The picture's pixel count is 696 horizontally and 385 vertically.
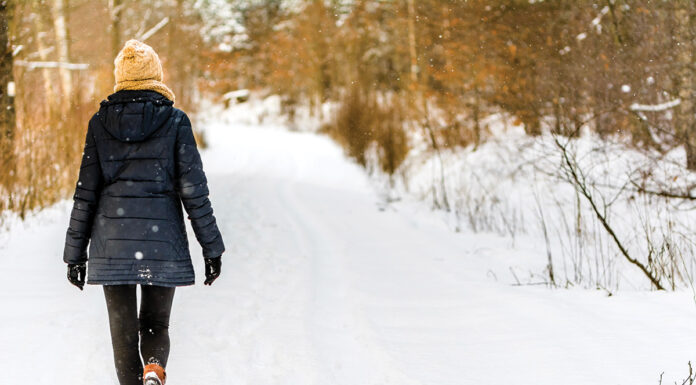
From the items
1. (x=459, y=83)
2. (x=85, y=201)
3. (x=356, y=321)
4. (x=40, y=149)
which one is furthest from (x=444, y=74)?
(x=85, y=201)

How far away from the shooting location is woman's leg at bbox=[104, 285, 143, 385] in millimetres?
2451

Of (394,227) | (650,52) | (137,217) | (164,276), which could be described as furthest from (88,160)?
(650,52)

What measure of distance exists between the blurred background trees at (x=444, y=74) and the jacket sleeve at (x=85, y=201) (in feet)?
12.3

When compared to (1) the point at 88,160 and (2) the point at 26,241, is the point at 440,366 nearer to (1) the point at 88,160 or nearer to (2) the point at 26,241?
(1) the point at 88,160

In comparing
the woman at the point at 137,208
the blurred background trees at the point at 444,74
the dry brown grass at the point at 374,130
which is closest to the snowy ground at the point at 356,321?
the woman at the point at 137,208

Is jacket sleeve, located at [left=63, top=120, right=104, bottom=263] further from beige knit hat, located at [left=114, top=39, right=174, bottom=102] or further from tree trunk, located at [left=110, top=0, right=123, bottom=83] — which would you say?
tree trunk, located at [left=110, top=0, right=123, bottom=83]

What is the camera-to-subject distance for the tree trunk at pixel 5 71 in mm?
6184

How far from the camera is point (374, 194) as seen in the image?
37.5 feet

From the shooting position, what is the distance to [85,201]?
2395 millimetres

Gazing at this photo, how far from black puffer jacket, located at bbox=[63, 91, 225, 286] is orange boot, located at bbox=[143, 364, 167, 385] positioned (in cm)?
42

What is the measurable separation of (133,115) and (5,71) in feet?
16.7

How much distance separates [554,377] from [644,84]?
5800mm

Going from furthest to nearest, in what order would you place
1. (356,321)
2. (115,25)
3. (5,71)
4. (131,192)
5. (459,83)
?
(459,83) < (115,25) < (5,71) < (356,321) < (131,192)

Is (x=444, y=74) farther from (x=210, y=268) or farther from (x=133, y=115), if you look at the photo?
(x=133, y=115)
